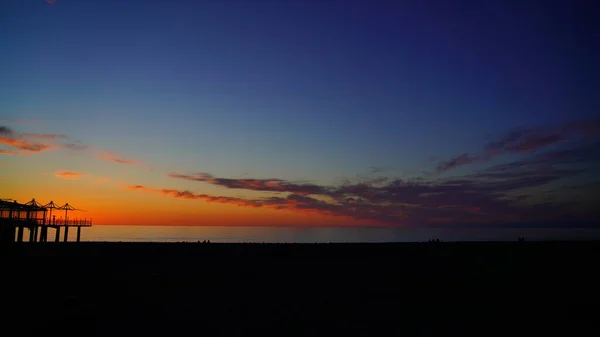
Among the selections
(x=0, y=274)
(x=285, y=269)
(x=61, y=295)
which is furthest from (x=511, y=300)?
(x=0, y=274)

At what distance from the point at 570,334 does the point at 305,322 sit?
9.25 meters

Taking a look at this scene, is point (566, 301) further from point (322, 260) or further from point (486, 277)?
point (322, 260)

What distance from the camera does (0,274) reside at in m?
24.8

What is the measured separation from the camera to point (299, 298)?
2014cm

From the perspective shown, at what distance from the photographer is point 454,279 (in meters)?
25.2

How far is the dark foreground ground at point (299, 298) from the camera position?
49.1ft

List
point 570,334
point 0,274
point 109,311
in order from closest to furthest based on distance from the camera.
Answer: point 570,334, point 109,311, point 0,274

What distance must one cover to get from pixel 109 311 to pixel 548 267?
1100 inches

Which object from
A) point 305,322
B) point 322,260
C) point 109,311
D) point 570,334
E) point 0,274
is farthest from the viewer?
point 322,260

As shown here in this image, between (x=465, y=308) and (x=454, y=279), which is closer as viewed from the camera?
(x=465, y=308)

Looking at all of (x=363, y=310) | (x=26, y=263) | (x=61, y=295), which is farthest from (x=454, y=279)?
(x=26, y=263)

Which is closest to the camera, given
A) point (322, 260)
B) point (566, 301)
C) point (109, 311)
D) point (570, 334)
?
point (570, 334)

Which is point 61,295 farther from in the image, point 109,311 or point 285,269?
point 285,269

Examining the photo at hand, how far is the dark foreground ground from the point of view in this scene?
15.0 meters
